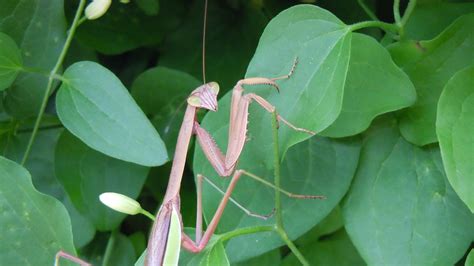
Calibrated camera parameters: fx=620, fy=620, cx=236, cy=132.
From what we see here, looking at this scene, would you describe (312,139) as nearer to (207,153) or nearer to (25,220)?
(207,153)

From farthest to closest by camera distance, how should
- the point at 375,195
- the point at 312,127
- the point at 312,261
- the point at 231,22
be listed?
the point at 231,22 → the point at 312,261 → the point at 375,195 → the point at 312,127

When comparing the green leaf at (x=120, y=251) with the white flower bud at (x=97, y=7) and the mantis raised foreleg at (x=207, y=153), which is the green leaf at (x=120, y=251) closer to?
the mantis raised foreleg at (x=207, y=153)

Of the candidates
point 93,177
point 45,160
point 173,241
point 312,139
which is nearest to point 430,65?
point 312,139

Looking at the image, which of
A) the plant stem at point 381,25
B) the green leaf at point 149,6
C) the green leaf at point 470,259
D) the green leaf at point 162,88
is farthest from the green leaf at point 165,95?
the green leaf at point 470,259

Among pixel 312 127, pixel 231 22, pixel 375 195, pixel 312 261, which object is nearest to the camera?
pixel 312 127

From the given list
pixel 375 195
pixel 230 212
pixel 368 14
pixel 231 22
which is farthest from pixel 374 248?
pixel 231 22

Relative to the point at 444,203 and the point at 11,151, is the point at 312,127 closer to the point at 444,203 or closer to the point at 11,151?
the point at 444,203
